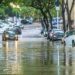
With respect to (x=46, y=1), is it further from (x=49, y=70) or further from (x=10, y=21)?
(x=10, y=21)

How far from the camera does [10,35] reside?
6228cm

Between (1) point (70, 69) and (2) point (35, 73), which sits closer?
(2) point (35, 73)

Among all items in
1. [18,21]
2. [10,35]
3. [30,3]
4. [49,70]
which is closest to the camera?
[49,70]

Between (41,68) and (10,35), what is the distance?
42.3 metres

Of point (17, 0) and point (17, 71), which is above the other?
point (17, 0)

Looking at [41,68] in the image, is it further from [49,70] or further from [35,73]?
[35,73]

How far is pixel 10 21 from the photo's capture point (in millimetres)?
150750

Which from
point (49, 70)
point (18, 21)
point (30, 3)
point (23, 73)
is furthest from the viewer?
point (18, 21)

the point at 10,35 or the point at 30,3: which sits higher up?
the point at 30,3

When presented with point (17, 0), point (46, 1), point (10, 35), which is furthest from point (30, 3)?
point (10, 35)

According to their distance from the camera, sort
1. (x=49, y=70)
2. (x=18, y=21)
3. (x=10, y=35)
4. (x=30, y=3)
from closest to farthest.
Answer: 1. (x=49, y=70)
2. (x=10, y=35)
3. (x=30, y=3)
4. (x=18, y=21)

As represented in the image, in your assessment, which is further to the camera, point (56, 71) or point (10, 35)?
point (10, 35)

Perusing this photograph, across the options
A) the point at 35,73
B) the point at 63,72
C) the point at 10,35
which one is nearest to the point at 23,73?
the point at 35,73

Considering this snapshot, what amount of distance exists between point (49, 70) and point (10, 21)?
13186 centimetres
